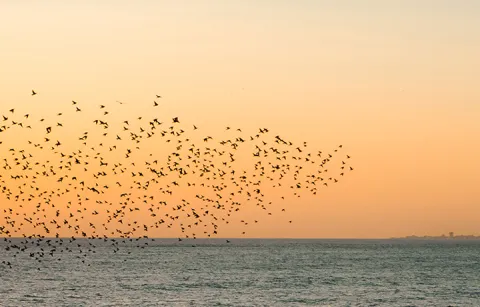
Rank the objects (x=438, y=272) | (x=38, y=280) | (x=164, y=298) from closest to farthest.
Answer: (x=164, y=298) → (x=38, y=280) → (x=438, y=272)

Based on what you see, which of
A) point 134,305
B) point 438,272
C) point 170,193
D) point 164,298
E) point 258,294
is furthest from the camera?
point 438,272

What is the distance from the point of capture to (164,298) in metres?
98.6

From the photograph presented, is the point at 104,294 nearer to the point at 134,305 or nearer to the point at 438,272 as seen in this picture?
the point at 134,305

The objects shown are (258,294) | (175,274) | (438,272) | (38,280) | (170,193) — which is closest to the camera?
(170,193)

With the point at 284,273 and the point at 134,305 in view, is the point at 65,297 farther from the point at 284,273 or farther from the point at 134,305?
the point at 284,273

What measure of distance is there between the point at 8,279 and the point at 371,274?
57821 millimetres

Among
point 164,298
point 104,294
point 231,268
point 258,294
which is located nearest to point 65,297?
point 104,294

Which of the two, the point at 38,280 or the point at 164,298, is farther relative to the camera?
the point at 38,280

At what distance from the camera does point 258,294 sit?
350 feet

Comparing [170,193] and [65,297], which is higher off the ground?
[170,193]

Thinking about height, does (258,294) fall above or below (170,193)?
below

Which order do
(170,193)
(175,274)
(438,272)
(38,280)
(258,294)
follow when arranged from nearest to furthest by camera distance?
(170,193), (258,294), (38,280), (175,274), (438,272)

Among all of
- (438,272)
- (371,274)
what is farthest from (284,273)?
(438,272)

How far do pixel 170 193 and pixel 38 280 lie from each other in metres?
54.2
